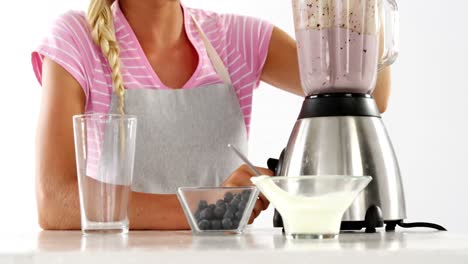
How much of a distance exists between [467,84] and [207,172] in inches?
59.4

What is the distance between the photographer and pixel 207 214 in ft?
3.16

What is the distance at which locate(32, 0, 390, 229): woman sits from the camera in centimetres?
150

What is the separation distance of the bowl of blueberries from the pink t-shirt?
66 cm

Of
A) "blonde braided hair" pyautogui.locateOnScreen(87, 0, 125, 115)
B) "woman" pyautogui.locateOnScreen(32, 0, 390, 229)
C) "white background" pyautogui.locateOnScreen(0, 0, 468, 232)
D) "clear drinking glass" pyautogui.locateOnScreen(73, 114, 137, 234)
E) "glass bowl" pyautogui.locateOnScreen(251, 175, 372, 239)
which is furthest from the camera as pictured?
"white background" pyautogui.locateOnScreen(0, 0, 468, 232)

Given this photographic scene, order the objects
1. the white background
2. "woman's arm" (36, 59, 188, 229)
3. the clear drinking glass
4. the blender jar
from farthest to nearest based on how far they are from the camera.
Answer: the white background
"woman's arm" (36, 59, 188, 229)
the blender jar
the clear drinking glass

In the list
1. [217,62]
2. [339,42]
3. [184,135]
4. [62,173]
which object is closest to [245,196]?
[339,42]

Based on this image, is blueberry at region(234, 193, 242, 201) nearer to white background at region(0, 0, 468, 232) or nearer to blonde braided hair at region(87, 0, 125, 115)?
blonde braided hair at region(87, 0, 125, 115)

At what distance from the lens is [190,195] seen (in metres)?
0.97

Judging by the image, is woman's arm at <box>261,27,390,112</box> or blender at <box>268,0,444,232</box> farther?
woman's arm at <box>261,27,390,112</box>

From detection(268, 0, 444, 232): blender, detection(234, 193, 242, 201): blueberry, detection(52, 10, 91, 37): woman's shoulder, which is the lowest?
detection(234, 193, 242, 201): blueberry

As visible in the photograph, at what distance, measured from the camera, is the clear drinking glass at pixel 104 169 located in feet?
3.05

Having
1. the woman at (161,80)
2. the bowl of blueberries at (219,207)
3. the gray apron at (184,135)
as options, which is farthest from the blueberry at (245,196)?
the gray apron at (184,135)

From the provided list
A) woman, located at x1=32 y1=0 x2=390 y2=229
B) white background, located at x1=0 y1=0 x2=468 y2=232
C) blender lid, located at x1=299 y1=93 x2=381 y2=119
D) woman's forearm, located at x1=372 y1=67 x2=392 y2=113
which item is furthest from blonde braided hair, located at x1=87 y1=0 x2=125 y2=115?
white background, located at x1=0 y1=0 x2=468 y2=232

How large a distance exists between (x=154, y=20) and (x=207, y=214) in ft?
2.87
